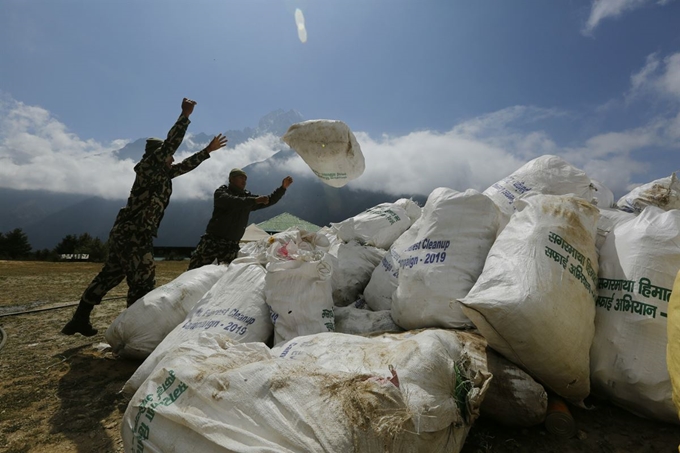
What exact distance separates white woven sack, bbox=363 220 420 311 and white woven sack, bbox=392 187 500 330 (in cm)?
21

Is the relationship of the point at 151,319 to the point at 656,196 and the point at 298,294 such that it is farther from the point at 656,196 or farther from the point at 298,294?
the point at 656,196

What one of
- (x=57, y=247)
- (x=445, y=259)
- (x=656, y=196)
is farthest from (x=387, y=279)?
(x=57, y=247)

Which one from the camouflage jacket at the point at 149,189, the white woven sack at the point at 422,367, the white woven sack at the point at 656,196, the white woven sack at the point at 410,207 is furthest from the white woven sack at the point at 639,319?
the camouflage jacket at the point at 149,189

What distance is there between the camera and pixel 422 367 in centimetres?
92

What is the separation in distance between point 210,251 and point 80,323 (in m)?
1.11

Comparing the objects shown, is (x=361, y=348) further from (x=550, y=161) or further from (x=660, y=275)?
(x=550, y=161)

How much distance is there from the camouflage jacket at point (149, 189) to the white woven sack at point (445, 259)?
6.78 ft

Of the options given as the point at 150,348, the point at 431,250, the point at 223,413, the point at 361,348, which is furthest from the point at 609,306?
the point at 150,348

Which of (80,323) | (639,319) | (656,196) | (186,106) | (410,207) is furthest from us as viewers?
(410,207)

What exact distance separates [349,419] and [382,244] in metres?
2.04

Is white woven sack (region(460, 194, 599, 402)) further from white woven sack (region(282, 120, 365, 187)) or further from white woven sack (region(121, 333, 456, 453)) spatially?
white woven sack (region(282, 120, 365, 187))

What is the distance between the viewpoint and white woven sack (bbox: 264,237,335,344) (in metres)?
1.72

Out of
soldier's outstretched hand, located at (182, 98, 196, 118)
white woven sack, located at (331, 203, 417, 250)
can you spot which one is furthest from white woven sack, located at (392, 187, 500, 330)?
soldier's outstretched hand, located at (182, 98, 196, 118)

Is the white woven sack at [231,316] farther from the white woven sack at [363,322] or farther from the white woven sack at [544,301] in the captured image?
the white woven sack at [544,301]
